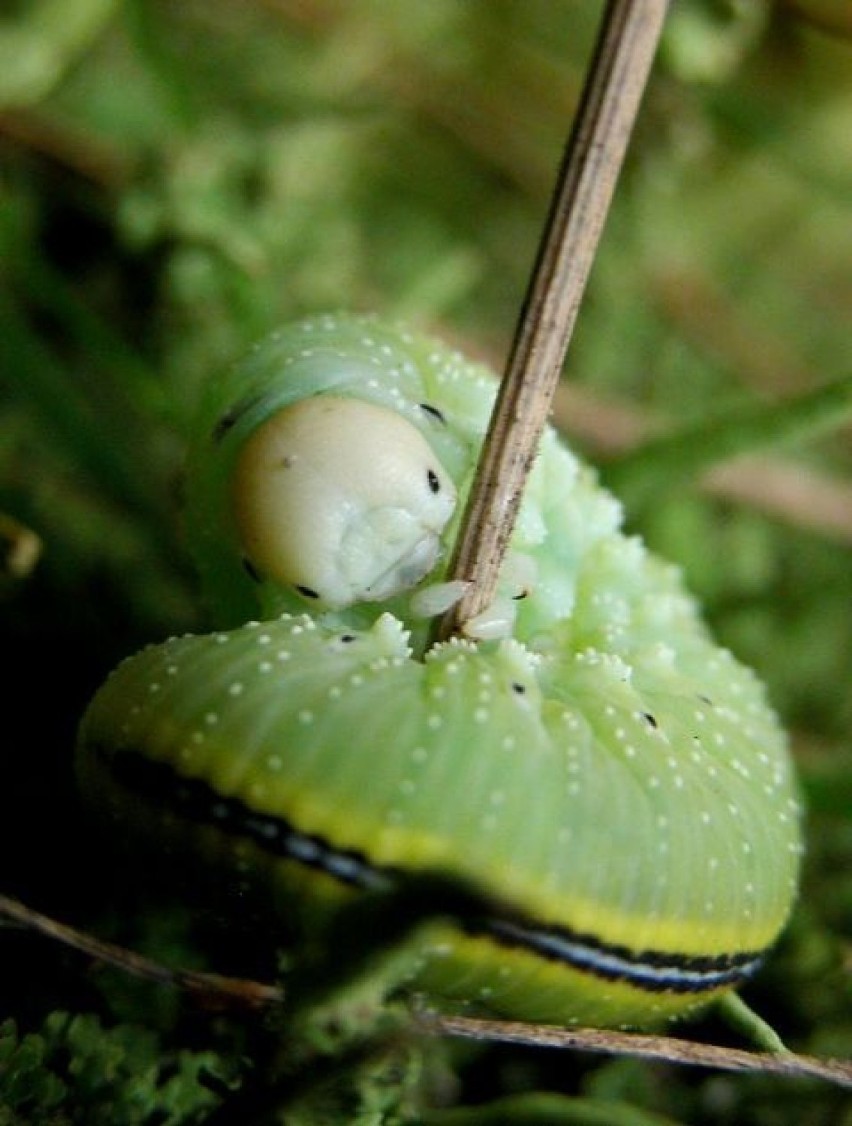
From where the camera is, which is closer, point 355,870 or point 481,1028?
point 355,870

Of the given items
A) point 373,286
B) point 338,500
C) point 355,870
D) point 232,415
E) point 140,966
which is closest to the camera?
point 355,870

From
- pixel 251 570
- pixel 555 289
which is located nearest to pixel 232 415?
pixel 251 570

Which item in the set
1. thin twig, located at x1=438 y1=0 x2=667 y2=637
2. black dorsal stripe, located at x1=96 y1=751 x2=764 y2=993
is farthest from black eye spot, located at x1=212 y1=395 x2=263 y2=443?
black dorsal stripe, located at x1=96 y1=751 x2=764 y2=993

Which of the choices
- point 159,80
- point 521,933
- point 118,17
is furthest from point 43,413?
point 521,933

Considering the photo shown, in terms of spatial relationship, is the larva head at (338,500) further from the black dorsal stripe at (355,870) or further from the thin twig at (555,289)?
the black dorsal stripe at (355,870)

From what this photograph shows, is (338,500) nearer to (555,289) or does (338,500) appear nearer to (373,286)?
(555,289)

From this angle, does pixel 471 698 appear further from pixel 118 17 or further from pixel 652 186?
pixel 118 17

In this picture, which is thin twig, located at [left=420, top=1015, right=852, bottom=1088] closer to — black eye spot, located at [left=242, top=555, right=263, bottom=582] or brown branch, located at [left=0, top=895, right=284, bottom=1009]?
brown branch, located at [left=0, top=895, right=284, bottom=1009]
